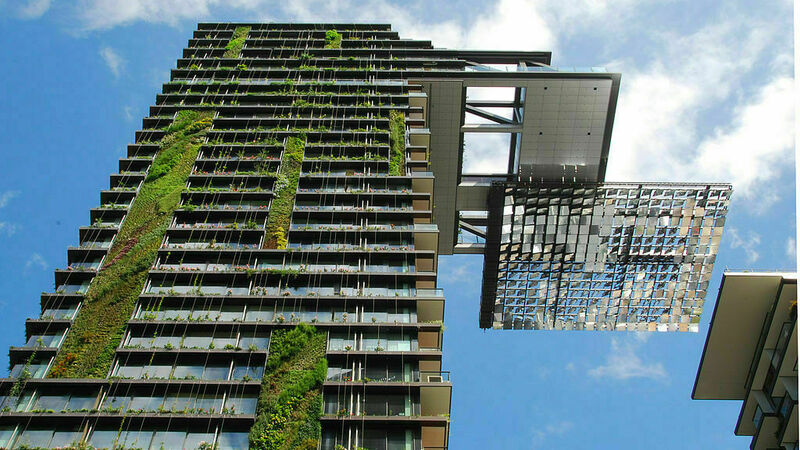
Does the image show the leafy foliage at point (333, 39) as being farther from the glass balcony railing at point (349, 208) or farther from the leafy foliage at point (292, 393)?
the leafy foliage at point (292, 393)

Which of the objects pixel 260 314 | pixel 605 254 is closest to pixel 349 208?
pixel 260 314

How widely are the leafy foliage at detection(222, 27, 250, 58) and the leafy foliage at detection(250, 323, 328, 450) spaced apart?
40.1m

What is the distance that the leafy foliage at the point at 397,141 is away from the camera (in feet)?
170

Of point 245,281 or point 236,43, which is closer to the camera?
point 245,281

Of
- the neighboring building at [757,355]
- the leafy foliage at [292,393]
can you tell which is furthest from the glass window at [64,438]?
the neighboring building at [757,355]

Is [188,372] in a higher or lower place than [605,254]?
lower

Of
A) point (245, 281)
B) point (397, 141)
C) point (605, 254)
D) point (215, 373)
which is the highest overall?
point (605, 254)

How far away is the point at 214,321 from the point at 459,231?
41.8 m

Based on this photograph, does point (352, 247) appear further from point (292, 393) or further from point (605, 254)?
point (605, 254)

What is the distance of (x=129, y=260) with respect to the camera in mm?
42281

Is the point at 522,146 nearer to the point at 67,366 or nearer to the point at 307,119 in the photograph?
the point at 307,119

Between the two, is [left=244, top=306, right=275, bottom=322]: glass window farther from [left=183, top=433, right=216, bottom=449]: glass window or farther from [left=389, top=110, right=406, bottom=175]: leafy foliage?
[left=389, top=110, right=406, bottom=175]: leafy foliage

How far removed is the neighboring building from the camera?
110 ft

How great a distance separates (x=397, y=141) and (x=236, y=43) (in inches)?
1007
